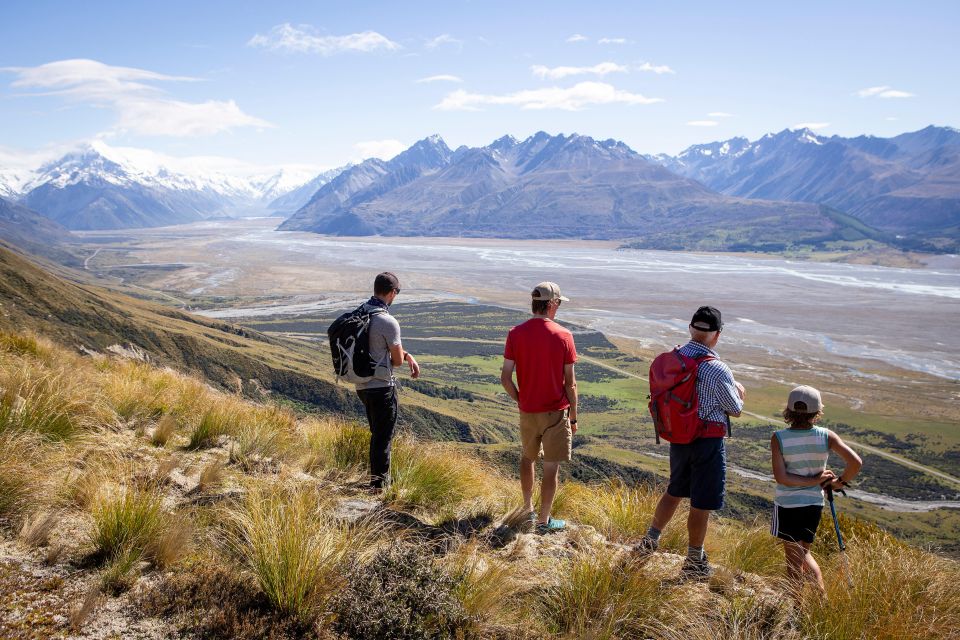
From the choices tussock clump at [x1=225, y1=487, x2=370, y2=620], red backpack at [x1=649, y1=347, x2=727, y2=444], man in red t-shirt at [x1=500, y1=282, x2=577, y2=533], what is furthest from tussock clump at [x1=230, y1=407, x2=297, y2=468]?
red backpack at [x1=649, y1=347, x2=727, y2=444]

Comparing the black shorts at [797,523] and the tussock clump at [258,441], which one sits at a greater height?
the black shorts at [797,523]

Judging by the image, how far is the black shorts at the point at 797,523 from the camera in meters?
4.21

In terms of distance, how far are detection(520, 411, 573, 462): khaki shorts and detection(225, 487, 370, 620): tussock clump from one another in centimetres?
170

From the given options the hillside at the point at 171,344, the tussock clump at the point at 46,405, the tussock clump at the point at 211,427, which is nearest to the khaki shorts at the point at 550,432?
the tussock clump at the point at 211,427

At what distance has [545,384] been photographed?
197 inches

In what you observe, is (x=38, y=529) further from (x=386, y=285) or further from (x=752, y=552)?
(x=752, y=552)

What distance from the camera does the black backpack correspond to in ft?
17.6

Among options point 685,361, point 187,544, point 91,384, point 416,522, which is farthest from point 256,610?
point 91,384

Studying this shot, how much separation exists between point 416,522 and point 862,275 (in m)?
193

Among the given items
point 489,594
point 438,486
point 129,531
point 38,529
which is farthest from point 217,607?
point 438,486

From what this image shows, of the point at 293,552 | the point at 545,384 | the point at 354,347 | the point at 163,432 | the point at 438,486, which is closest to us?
the point at 293,552

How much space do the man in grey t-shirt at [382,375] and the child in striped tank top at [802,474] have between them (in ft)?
9.68

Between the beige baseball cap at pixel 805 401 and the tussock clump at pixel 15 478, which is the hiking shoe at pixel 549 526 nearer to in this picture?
the beige baseball cap at pixel 805 401

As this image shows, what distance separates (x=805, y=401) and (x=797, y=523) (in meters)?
0.89
